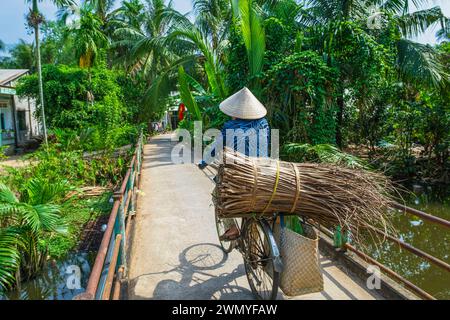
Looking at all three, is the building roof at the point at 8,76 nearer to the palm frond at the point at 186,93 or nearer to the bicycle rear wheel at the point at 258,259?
the palm frond at the point at 186,93

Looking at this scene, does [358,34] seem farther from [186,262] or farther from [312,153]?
[186,262]

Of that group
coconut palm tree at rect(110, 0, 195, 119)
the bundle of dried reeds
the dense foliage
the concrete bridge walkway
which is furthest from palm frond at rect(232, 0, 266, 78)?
coconut palm tree at rect(110, 0, 195, 119)

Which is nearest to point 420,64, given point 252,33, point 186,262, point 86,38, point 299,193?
point 252,33

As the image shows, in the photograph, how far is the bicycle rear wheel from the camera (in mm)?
2928

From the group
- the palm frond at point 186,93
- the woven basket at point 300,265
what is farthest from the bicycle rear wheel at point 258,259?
the palm frond at point 186,93

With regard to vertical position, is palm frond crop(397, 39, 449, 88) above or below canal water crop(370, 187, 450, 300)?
above

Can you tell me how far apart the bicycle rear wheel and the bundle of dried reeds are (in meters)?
0.33

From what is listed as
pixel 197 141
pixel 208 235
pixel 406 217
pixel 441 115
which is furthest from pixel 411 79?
pixel 208 235

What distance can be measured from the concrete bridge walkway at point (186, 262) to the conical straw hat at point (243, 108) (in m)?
1.65

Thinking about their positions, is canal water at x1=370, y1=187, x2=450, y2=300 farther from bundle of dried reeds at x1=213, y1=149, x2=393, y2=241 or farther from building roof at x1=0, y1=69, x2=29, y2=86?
building roof at x1=0, y1=69, x2=29, y2=86

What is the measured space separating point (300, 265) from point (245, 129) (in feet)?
4.51

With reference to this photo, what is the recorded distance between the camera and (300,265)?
2627 millimetres

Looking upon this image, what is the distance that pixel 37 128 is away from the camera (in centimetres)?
2164

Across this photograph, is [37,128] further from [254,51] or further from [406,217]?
[406,217]
